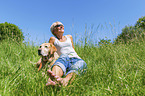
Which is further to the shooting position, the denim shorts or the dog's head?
the dog's head

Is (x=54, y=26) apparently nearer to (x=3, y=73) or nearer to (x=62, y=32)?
(x=62, y=32)

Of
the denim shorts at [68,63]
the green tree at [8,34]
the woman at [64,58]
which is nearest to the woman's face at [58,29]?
the woman at [64,58]

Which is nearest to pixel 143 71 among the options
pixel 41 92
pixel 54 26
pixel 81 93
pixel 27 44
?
pixel 81 93

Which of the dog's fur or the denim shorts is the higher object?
the dog's fur

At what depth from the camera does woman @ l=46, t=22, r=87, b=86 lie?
2155mm

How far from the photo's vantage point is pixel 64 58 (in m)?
2.49

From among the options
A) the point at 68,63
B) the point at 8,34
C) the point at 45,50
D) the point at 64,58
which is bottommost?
the point at 68,63

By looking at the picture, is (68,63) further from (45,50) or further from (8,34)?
(8,34)

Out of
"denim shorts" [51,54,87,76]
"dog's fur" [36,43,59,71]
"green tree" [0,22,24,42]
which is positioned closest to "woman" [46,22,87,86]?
"denim shorts" [51,54,87,76]

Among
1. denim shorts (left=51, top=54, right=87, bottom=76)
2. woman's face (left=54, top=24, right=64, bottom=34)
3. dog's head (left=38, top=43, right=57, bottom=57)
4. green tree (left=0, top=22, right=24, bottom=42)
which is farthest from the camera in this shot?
green tree (left=0, top=22, right=24, bottom=42)

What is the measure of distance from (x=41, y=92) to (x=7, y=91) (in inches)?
17.2

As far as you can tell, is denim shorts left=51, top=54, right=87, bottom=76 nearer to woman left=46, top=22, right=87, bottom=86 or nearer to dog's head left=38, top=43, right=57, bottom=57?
woman left=46, top=22, right=87, bottom=86

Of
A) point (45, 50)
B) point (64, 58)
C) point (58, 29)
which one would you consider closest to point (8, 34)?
point (58, 29)

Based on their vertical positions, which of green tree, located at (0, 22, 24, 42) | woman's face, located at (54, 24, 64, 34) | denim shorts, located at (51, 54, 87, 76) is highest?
green tree, located at (0, 22, 24, 42)
